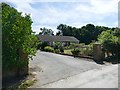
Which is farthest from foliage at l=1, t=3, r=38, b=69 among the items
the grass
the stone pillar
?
the stone pillar

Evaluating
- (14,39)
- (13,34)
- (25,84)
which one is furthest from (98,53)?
(13,34)

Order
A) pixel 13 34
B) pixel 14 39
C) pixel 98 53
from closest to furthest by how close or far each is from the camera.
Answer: pixel 13 34 → pixel 14 39 → pixel 98 53

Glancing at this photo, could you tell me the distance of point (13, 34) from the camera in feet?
38.6

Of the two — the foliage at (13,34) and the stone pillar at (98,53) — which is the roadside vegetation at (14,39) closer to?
the foliage at (13,34)

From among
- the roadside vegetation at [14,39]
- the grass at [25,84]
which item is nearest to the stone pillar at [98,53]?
the roadside vegetation at [14,39]

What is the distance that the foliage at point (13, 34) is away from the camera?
11438 mm

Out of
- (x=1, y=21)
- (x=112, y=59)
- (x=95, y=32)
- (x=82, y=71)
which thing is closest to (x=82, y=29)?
(x=95, y=32)

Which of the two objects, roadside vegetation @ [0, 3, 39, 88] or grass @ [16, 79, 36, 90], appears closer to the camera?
grass @ [16, 79, 36, 90]

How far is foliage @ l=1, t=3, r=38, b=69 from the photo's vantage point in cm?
1144

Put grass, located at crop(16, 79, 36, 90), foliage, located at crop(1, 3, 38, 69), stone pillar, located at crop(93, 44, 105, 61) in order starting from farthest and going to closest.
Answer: stone pillar, located at crop(93, 44, 105, 61), foliage, located at crop(1, 3, 38, 69), grass, located at crop(16, 79, 36, 90)

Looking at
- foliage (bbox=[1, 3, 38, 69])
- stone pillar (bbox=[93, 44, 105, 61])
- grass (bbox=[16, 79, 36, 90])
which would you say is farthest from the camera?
stone pillar (bbox=[93, 44, 105, 61])

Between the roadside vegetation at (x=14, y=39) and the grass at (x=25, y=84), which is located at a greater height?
the roadside vegetation at (x=14, y=39)

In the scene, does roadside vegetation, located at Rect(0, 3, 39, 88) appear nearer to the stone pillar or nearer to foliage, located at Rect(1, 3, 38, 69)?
foliage, located at Rect(1, 3, 38, 69)

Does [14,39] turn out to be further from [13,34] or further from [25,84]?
[25,84]
